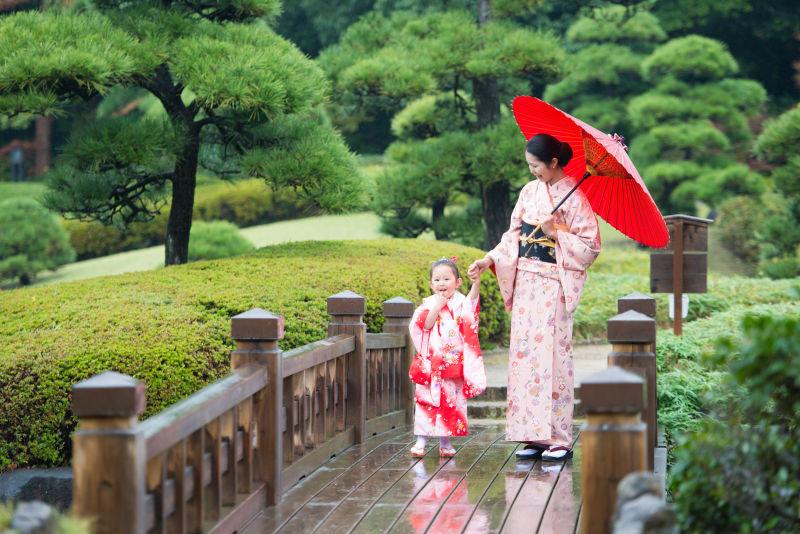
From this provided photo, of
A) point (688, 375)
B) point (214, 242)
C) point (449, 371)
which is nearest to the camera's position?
point (449, 371)

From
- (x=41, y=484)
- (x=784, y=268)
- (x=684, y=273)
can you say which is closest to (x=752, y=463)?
(x=41, y=484)

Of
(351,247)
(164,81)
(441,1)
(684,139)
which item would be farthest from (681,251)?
(684,139)

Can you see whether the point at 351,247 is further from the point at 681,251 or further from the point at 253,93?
the point at 681,251

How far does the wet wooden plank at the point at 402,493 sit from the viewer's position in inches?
188

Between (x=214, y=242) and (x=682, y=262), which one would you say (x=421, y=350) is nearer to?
(x=682, y=262)

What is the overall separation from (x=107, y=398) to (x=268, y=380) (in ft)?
5.78

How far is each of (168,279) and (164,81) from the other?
2.53 meters

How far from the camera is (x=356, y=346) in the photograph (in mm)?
6633

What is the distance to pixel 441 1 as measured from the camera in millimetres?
16938

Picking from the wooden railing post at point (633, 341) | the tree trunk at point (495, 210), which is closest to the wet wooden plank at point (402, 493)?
the wooden railing post at point (633, 341)

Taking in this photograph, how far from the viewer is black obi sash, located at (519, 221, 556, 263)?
6.12 meters

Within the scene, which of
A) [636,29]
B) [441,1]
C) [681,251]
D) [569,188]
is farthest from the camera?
[636,29]

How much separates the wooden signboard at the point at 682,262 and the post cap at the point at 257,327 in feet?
19.7

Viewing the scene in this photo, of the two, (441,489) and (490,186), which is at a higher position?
(490,186)
